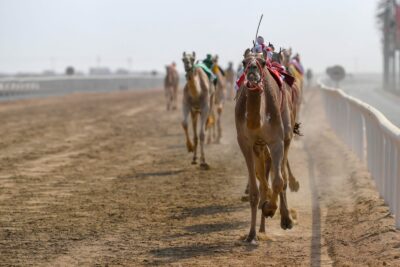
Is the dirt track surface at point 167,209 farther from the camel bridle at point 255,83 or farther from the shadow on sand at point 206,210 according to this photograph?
the camel bridle at point 255,83

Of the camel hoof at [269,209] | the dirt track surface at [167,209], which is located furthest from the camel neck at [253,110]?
the dirt track surface at [167,209]

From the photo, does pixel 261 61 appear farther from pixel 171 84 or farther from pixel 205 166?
pixel 171 84

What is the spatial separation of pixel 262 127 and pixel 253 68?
2.64 feet

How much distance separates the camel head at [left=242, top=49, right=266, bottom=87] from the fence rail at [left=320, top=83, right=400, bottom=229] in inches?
68.4

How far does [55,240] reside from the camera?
9695mm

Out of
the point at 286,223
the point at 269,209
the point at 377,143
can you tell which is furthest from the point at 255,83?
the point at 377,143

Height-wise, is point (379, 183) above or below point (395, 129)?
below

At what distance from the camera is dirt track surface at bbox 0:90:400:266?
897cm

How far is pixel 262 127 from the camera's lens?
9281 millimetres

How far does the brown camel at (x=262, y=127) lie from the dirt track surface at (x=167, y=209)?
1.42 feet

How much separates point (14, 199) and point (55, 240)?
9.81ft

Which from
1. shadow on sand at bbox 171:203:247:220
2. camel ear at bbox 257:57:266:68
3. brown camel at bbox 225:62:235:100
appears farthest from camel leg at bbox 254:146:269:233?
brown camel at bbox 225:62:235:100

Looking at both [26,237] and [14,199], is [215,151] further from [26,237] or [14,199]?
[26,237]

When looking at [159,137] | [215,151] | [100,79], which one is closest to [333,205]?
[215,151]
